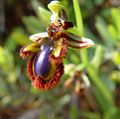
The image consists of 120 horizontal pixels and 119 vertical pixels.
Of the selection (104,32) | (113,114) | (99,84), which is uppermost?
→ (104,32)

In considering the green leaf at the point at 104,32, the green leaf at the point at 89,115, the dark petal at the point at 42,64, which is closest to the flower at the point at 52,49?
the dark petal at the point at 42,64

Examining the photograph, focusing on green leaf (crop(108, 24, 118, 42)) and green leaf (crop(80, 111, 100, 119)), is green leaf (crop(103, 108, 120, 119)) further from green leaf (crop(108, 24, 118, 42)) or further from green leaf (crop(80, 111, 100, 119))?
green leaf (crop(108, 24, 118, 42))

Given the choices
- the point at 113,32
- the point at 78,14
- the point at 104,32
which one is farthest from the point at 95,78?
the point at 78,14

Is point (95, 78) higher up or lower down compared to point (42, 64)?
lower down

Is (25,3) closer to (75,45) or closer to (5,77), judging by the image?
(5,77)

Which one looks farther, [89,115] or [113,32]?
[89,115]

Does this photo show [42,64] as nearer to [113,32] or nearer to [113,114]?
[113,32]

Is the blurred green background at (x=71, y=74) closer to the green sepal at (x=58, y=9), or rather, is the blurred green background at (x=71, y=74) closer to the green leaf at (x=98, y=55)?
the green leaf at (x=98, y=55)
